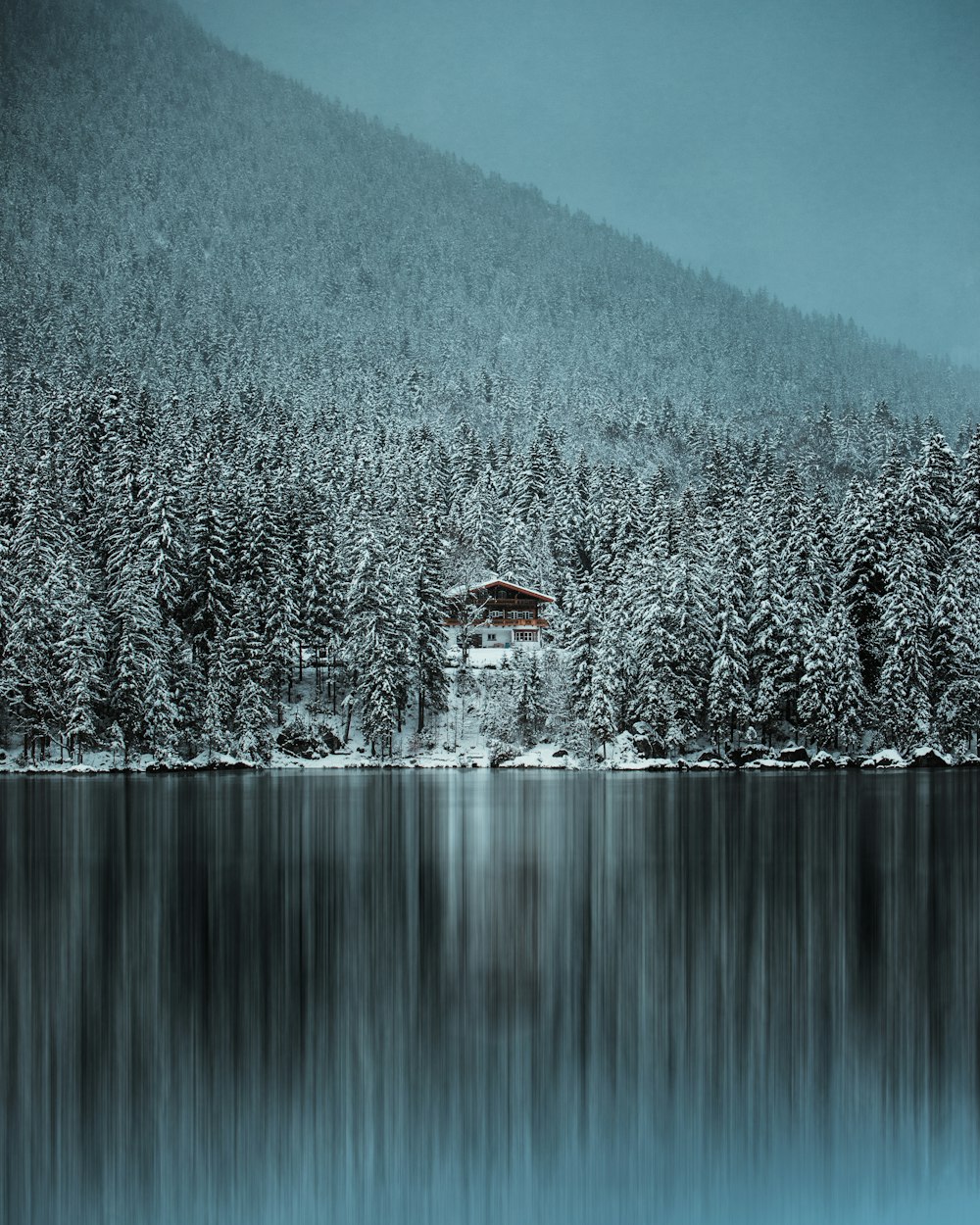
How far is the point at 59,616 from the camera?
7219 cm

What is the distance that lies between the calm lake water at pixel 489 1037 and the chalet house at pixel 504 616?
234 ft

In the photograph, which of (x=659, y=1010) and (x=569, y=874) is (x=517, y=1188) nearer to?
(x=659, y=1010)

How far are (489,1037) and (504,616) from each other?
89928mm

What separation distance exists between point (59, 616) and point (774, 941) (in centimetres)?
5969

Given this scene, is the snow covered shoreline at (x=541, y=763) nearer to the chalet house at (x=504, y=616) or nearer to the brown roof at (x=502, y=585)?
the brown roof at (x=502, y=585)

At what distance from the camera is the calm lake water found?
11.7 m

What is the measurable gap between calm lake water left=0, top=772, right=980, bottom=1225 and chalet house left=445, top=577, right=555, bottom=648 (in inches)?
2807

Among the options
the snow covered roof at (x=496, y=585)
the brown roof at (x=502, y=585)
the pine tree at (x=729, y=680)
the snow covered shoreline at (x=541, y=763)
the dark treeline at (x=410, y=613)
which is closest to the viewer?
the dark treeline at (x=410, y=613)

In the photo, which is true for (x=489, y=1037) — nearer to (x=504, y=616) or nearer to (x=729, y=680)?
(x=729, y=680)

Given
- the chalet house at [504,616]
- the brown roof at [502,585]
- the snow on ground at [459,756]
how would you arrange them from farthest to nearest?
the chalet house at [504,616] → the brown roof at [502,585] → the snow on ground at [459,756]

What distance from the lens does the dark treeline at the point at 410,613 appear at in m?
71.4

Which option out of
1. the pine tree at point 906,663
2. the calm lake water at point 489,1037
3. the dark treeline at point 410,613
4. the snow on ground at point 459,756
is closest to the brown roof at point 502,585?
the dark treeline at point 410,613

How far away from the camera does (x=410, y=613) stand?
80000 mm

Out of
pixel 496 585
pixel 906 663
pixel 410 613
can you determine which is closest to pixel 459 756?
pixel 410 613
